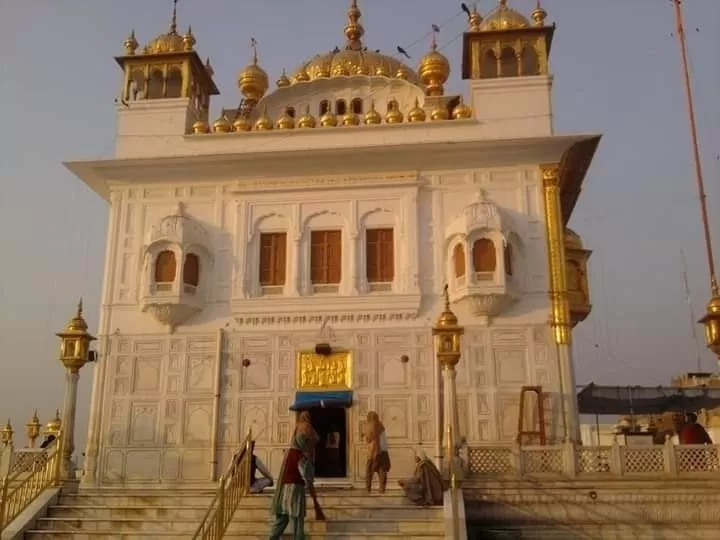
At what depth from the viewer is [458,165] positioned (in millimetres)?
14930

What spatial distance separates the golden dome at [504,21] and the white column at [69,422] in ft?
34.5

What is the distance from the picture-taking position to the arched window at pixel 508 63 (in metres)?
16.2

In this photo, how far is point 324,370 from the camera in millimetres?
14023

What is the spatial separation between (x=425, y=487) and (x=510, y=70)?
9611 millimetres

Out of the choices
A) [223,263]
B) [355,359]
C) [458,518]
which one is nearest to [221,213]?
[223,263]

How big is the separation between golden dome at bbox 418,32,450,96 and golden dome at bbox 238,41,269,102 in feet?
13.0

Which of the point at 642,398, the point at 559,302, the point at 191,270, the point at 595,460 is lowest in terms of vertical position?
the point at 595,460

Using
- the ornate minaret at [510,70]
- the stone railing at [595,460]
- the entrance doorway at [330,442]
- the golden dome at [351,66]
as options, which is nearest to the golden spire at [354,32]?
the golden dome at [351,66]

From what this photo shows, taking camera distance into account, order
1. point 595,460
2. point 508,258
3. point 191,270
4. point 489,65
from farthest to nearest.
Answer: point 489,65, point 191,270, point 508,258, point 595,460

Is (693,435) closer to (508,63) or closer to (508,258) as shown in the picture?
(508,258)

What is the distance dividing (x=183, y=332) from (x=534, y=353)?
638 centimetres

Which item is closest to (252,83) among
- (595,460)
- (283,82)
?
(283,82)

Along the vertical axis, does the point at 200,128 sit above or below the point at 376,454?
above

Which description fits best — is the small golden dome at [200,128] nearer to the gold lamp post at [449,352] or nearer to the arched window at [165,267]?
the arched window at [165,267]
